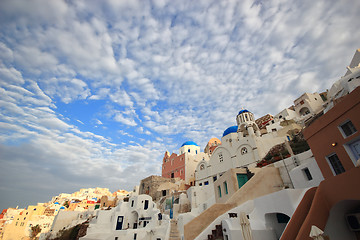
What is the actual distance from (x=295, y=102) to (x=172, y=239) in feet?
131

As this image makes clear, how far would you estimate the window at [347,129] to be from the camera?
7727mm

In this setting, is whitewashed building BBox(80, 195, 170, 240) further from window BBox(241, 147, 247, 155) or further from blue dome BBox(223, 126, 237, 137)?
blue dome BBox(223, 126, 237, 137)

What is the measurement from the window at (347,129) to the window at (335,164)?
1250mm

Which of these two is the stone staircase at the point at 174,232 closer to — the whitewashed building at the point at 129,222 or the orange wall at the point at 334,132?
the whitewashed building at the point at 129,222

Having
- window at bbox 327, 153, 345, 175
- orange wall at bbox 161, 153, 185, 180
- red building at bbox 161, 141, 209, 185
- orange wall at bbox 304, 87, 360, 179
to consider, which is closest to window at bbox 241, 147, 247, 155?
red building at bbox 161, 141, 209, 185

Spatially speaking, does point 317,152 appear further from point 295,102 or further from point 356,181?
point 295,102

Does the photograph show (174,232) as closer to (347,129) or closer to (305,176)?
(305,176)

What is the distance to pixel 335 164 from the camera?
8531 mm

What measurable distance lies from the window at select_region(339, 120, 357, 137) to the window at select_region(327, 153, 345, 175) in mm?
1250

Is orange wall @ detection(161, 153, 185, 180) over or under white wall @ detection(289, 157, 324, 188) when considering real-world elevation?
over

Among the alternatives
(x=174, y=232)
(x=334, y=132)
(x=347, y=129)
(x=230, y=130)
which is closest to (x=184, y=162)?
(x=230, y=130)

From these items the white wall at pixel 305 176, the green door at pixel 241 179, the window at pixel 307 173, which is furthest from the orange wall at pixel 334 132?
the green door at pixel 241 179

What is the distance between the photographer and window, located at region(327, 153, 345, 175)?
827 cm

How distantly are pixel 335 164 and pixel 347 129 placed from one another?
6.10 ft
